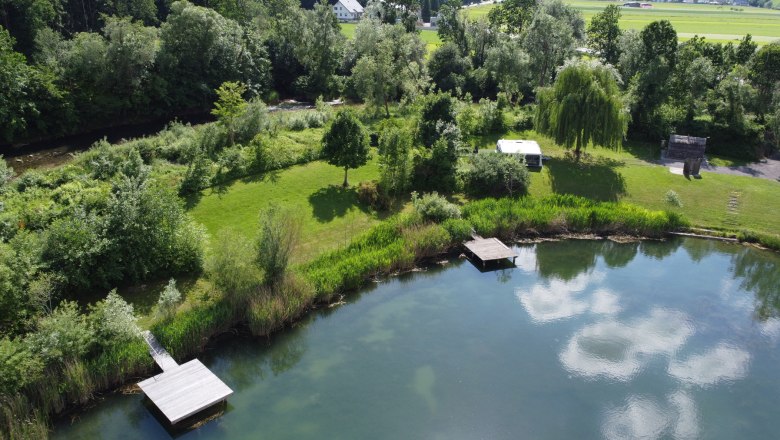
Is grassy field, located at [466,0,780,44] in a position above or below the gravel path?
above

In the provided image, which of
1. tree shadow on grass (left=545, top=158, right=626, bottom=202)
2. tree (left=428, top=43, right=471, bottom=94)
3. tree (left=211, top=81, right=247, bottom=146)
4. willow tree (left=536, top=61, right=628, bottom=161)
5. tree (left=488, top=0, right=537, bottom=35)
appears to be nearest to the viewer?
tree shadow on grass (left=545, top=158, right=626, bottom=202)

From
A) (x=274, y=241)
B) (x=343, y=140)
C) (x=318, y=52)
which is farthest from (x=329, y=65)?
(x=274, y=241)

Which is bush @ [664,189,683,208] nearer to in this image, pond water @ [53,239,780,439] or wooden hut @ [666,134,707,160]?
pond water @ [53,239,780,439]

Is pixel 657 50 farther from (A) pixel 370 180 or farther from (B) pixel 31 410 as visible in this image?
(B) pixel 31 410

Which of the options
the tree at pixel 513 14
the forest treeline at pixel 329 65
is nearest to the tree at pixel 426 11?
the tree at pixel 513 14

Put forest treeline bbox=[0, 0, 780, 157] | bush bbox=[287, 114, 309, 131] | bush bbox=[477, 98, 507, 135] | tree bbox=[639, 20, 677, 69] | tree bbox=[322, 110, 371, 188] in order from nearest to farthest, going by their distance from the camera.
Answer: tree bbox=[322, 110, 371, 188]
tree bbox=[639, 20, 677, 69]
forest treeline bbox=[0, 0, 780, 157]
bush bbox=[287, 114, 309, 131]
bush bbox=[477, 98, 507, 135]

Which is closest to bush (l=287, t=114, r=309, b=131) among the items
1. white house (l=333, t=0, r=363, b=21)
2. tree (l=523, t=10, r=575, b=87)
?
tree (l=523, t=10, r=575, b=87)

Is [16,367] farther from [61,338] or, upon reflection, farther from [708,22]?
[708,22]
